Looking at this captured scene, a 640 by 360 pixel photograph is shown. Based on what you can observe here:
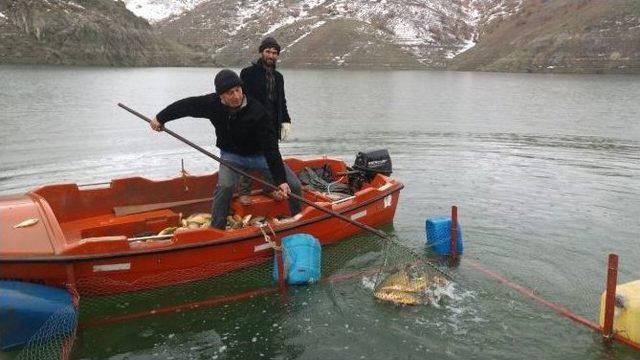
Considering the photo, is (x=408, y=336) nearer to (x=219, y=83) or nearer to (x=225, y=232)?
(x=225, y=232)

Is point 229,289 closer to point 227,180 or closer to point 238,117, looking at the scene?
point 227,180

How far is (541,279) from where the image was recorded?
8.47 meters

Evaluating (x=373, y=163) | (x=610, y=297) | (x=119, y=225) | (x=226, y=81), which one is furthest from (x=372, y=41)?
(x=610, y=297)

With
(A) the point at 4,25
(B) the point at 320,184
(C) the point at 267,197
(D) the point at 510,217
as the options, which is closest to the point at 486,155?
(D) the point at 510,217

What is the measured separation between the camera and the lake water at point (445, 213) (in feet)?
22.0

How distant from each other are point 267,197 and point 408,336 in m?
3.99

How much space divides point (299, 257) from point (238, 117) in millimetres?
2187

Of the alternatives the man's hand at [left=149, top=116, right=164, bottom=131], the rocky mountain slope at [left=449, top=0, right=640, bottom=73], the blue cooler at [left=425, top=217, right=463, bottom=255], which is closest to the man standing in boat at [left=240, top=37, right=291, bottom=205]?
the man's hand at [left=149, top=116, right=164, bottom=131]

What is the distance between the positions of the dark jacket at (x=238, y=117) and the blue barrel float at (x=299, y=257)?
3.11 ft

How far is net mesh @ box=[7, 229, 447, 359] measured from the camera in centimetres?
720

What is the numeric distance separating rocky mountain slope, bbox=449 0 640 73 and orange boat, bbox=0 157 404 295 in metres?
96.7

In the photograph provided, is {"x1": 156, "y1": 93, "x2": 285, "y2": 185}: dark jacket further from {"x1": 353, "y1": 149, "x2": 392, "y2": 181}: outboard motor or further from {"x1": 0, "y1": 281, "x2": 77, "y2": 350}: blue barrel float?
{"x1": 353, "y1": 149, "x2": 392, "y2": 181}: outboard motor

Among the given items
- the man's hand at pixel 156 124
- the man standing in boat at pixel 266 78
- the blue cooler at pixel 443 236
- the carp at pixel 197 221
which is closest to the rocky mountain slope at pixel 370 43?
the blue cooler at pixel 443 236

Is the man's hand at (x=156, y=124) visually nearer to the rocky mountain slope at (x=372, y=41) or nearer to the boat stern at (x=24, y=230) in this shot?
the boat stern at (x=24, y=230)
